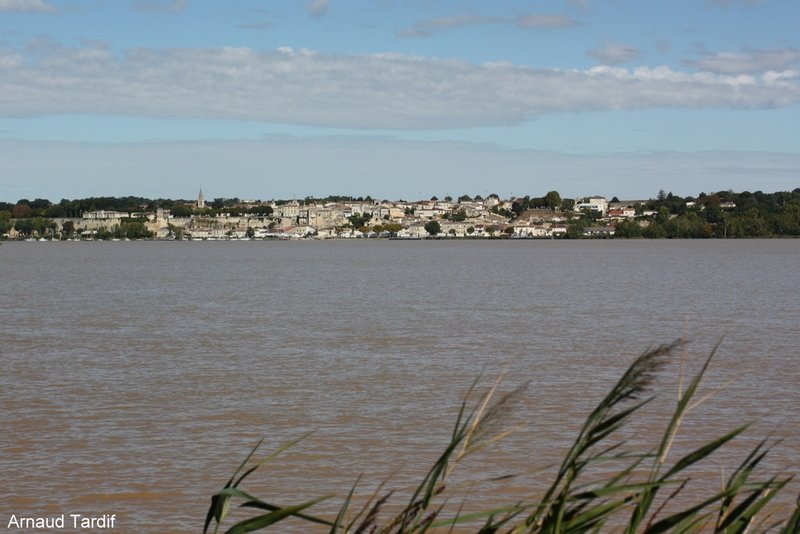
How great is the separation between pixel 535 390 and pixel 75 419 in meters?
5.46

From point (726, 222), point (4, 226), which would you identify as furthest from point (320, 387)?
point (4, 226)

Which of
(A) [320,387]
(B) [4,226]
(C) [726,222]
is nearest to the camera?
(A) [320,387]

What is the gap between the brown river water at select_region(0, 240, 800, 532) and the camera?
29.9 feet

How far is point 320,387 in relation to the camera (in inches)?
558

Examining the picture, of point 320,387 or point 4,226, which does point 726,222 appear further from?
point 320,387

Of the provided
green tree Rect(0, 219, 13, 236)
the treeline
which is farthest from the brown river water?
green tree Rect(0, 219, 13, 236)

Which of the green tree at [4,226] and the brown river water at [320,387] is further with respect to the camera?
the green tree at [4,226]

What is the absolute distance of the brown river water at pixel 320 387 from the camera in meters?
9.11

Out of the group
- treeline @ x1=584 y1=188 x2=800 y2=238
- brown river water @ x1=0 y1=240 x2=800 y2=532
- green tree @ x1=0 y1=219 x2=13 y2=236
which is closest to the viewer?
brown river water @ x1=0 y1=240 x2=800 y2=532

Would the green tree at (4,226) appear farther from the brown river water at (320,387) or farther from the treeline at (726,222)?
the brown river water at (320,387)

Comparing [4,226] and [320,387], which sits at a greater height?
[4,226]

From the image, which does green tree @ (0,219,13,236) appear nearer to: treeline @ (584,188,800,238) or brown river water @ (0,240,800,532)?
treeline @ (584,188,800,238)

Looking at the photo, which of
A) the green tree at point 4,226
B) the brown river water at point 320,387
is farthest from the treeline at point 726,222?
the brown river water at point 320,387

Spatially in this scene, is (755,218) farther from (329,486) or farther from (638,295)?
(329,486)
